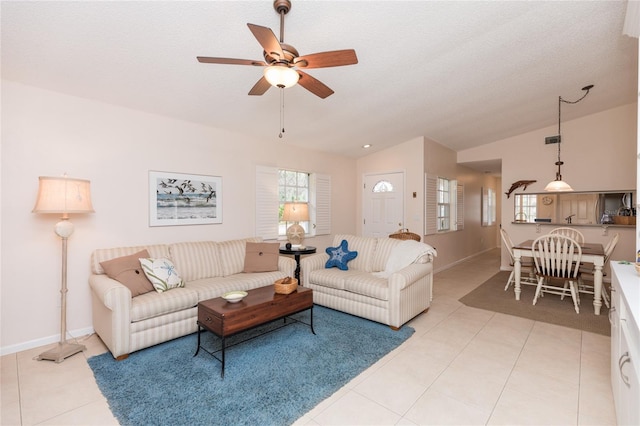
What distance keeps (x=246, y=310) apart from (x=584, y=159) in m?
6.48

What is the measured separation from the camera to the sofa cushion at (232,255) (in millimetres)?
3801

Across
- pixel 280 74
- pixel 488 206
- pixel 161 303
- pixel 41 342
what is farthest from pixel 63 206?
pixel 488 206

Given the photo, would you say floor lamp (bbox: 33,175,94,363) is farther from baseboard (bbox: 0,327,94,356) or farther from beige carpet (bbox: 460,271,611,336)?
beige carpet (bbox: 460,271,611,336)

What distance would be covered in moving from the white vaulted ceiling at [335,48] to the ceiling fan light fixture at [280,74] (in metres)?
0.50

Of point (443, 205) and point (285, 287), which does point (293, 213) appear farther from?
point (443, 205)

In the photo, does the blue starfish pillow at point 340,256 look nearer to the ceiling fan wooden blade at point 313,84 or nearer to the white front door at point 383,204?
the white front door at point 383,204

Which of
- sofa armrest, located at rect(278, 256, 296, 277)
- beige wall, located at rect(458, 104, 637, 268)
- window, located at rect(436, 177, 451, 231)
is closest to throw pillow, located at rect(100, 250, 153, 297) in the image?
sofa armrest, located at rect(278, 256, 296, 277)

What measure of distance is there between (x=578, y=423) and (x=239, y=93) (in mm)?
3806

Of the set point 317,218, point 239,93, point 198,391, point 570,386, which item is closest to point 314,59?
point 239,93

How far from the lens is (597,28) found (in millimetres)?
2682

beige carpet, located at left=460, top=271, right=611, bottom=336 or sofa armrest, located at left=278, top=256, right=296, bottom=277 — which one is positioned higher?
sofa armrest, located at left=278, top=256, right=296, bottom=277

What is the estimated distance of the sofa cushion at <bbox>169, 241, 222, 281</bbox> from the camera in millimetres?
3457

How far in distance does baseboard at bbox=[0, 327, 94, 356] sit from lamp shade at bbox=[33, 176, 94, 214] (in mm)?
1274

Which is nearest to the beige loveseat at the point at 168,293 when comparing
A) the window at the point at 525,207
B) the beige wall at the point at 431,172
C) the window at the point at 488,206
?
the beige wall at the point at 431,172
